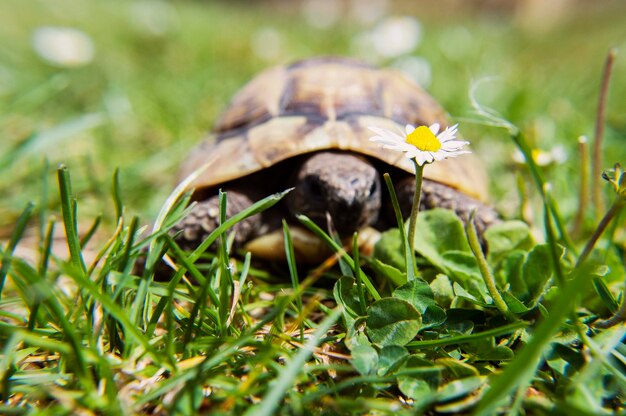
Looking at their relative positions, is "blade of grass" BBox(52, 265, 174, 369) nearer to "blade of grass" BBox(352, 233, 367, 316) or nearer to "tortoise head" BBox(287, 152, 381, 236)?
"blade of grass" BBox(352, 233, 367, 316)

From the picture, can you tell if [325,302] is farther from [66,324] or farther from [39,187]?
[39,187]

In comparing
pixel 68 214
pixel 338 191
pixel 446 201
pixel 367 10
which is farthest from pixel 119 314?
pixel 367 10

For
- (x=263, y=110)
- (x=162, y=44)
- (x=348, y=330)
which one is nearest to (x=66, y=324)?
(x=348, y=330)

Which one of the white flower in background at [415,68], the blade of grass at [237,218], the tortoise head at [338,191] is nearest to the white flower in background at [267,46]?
the white flower in background at [415,68]

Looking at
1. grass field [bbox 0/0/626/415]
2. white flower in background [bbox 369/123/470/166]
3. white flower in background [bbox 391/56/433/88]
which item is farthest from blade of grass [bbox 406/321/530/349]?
white flower in background [bbox 391/56/433/88]

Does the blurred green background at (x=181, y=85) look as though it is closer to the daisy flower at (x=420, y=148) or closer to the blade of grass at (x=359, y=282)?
the daisy flower at (x=420, y=148)

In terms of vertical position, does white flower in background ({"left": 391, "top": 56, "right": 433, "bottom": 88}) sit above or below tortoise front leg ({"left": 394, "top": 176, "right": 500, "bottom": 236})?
above
